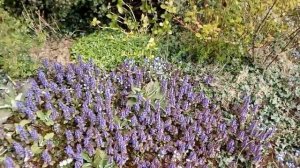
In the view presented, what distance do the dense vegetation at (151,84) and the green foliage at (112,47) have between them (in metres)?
0.01

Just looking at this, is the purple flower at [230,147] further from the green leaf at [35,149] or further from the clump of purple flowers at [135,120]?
the green leaf at [35,149]

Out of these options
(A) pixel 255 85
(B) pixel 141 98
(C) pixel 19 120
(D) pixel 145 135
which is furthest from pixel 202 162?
(C) pixel 19 120

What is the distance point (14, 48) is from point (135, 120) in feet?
4.35

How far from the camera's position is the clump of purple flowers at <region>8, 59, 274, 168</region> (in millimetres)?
3361

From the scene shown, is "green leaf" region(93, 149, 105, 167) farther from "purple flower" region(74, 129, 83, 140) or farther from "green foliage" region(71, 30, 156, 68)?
"green foliage" region(71, 30, 156, 68)

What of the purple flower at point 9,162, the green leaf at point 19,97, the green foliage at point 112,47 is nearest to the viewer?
the purple flower at point 9,162

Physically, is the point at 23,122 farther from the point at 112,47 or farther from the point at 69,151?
the point at 112,47

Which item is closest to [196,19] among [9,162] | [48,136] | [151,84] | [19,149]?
[151,84]

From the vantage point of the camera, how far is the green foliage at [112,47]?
4.16 m

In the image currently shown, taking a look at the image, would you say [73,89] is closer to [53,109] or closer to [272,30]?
[53,109]

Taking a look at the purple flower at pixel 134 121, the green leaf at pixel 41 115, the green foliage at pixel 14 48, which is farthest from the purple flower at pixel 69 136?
the green foliage at pixel 14 48

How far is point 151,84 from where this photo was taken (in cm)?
379

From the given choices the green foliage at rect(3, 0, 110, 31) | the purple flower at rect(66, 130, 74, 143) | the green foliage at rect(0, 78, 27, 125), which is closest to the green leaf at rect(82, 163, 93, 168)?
the purple flower at rect(66, 130, 74, 143)

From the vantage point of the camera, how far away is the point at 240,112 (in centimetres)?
376
